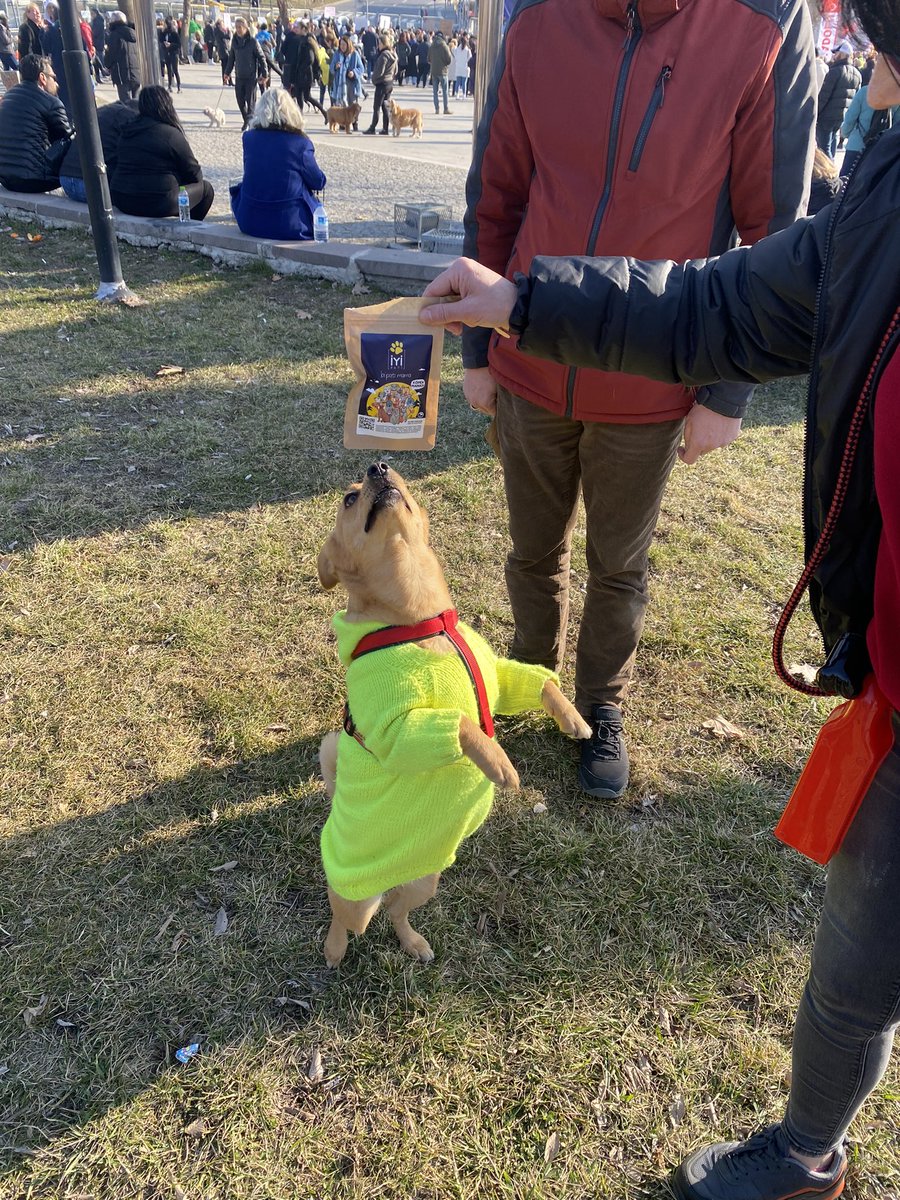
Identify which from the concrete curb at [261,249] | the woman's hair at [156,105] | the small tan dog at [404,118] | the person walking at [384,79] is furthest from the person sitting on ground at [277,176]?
the person walking at [384,79]

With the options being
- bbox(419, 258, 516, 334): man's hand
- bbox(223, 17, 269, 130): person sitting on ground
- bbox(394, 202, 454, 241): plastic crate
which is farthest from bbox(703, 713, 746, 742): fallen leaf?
bbox(223, 17, 269, 130): person sitting on ground

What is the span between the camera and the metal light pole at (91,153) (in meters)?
6.63

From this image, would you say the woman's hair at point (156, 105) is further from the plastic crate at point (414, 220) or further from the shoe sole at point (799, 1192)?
the shoe sole at point (799, 1192)

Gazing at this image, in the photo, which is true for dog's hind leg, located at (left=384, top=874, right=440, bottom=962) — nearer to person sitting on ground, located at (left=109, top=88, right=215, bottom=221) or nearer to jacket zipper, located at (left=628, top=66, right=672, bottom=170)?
jacket zipper, located at (left=628, top=66, right=672, bottom=170)

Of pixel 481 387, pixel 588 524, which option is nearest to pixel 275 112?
pixel 481 387

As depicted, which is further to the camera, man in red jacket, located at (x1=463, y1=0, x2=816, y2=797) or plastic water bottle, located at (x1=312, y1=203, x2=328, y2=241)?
plastic water bottle, located at (x1=312, y1=203, x2=328, y2=241)

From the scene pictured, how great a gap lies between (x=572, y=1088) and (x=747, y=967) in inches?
28.0

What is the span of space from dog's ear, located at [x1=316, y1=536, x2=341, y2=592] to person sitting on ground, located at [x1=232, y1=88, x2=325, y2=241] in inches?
297

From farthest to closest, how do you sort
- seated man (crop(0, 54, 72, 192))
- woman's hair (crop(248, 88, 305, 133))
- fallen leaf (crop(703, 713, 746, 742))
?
1. seated man (crop(0, 54, 72, 192))
2. woman's hair (crop(248, 88, 305, 133))
3. fallen leaf (crop(703, 713, 746, 742))

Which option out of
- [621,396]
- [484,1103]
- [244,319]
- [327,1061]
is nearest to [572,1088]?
[484,1103]

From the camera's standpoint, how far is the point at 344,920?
2309 mm

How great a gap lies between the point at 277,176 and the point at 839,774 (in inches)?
342

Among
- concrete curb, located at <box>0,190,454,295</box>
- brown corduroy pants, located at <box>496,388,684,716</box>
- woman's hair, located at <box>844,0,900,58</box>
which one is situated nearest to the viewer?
woman's hair, located at <box>844,0,900,58</box>

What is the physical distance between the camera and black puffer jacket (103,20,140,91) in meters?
14.9
